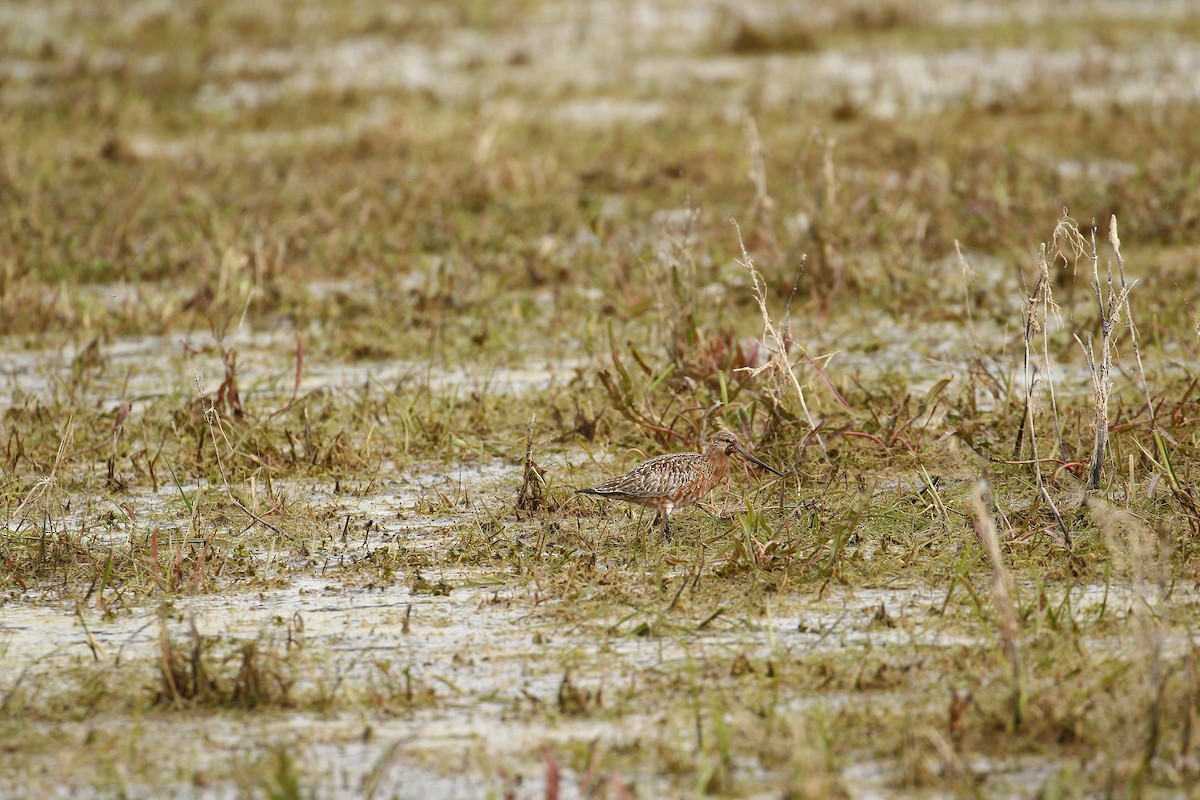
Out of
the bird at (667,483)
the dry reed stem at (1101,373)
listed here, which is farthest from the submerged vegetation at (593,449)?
Result: the bird at (667,483)

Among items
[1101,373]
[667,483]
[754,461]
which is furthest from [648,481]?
[1101,373]

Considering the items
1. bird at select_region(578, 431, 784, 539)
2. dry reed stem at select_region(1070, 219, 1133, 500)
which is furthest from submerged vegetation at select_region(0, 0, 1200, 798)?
bird at select_region(578, 431, 784, 539)

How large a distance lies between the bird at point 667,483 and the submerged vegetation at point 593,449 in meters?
0.14

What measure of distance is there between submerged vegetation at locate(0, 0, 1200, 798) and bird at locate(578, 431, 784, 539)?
136mm

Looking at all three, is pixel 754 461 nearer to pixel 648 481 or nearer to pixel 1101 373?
pixel 648 481

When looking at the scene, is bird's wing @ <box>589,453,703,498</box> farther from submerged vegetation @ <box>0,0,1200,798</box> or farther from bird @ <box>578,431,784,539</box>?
submerged vegetation @ <box>0,0,1200,798</box>

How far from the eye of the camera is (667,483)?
17.0ft

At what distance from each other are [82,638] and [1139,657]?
8.84 feet

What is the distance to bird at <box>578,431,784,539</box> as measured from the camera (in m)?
5.18

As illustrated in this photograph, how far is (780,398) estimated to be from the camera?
234 inches

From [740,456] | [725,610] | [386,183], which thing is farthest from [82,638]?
[386,183]

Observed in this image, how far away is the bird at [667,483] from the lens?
518cm

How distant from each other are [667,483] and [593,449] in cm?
118

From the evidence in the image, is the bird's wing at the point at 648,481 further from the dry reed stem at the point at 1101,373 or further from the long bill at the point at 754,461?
the dry reed stem at the point at 1101,373
